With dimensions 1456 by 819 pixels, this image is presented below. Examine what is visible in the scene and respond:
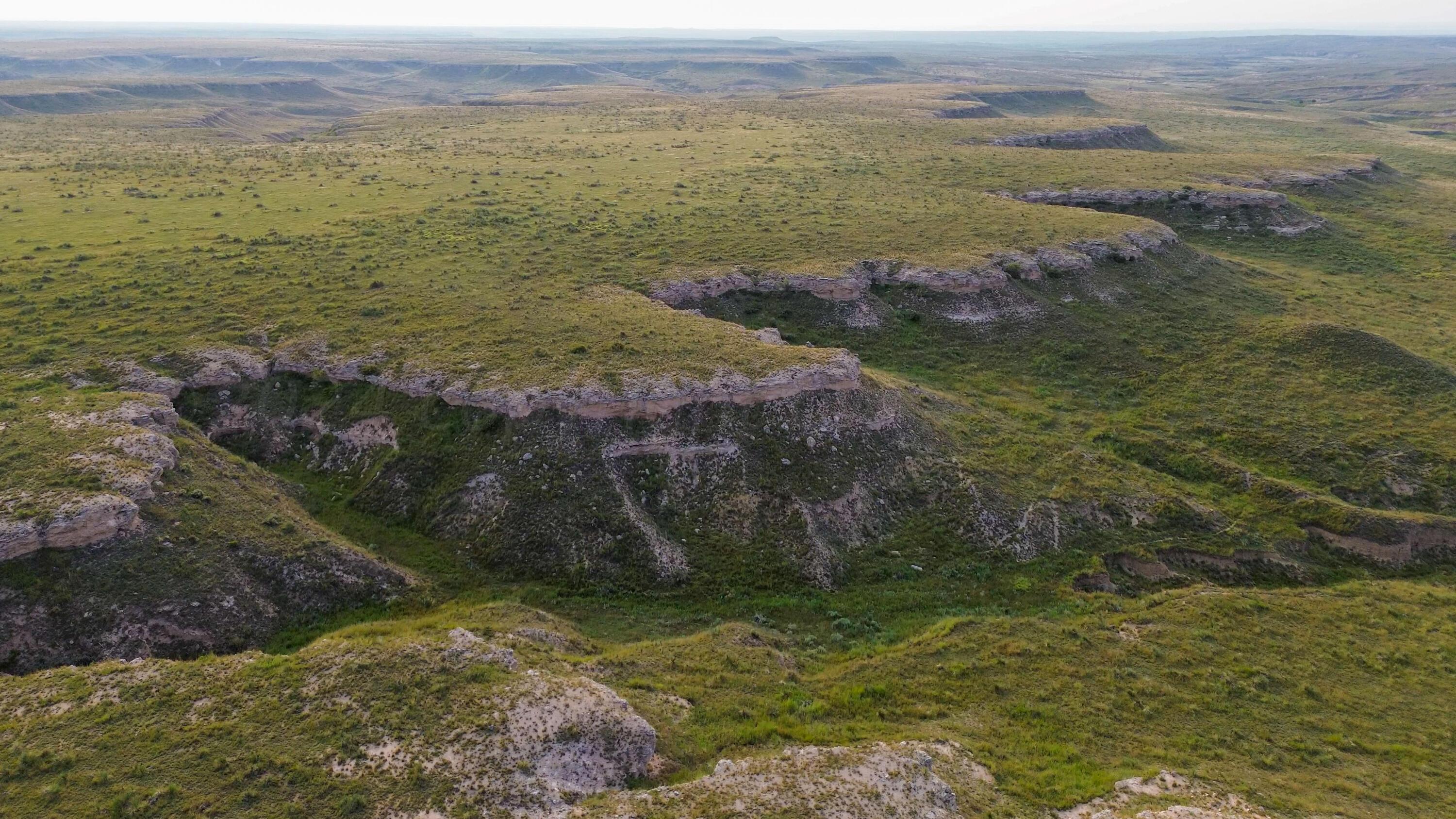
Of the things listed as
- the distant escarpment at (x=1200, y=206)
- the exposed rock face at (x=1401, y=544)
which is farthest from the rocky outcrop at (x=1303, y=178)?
the exposed rock face at (x=1401, y=544)

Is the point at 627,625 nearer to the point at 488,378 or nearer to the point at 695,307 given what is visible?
the point at 488,378

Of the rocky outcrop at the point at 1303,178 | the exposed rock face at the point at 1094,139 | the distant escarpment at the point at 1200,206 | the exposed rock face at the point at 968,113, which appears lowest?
the distant escarpment at the point at 1200,206

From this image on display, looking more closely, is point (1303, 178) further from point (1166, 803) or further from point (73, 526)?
point (73, 526)

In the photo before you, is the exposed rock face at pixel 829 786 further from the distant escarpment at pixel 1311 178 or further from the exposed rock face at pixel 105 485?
the distant escarpment at pixel 1311 178

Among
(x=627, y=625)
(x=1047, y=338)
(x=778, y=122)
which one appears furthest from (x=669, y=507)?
(x=778, y=122)

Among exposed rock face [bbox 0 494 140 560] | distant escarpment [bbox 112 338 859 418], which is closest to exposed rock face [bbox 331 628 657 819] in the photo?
exposed rock face [bbox 0 494 140 560]

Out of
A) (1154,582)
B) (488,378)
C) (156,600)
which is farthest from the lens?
(488,378)
